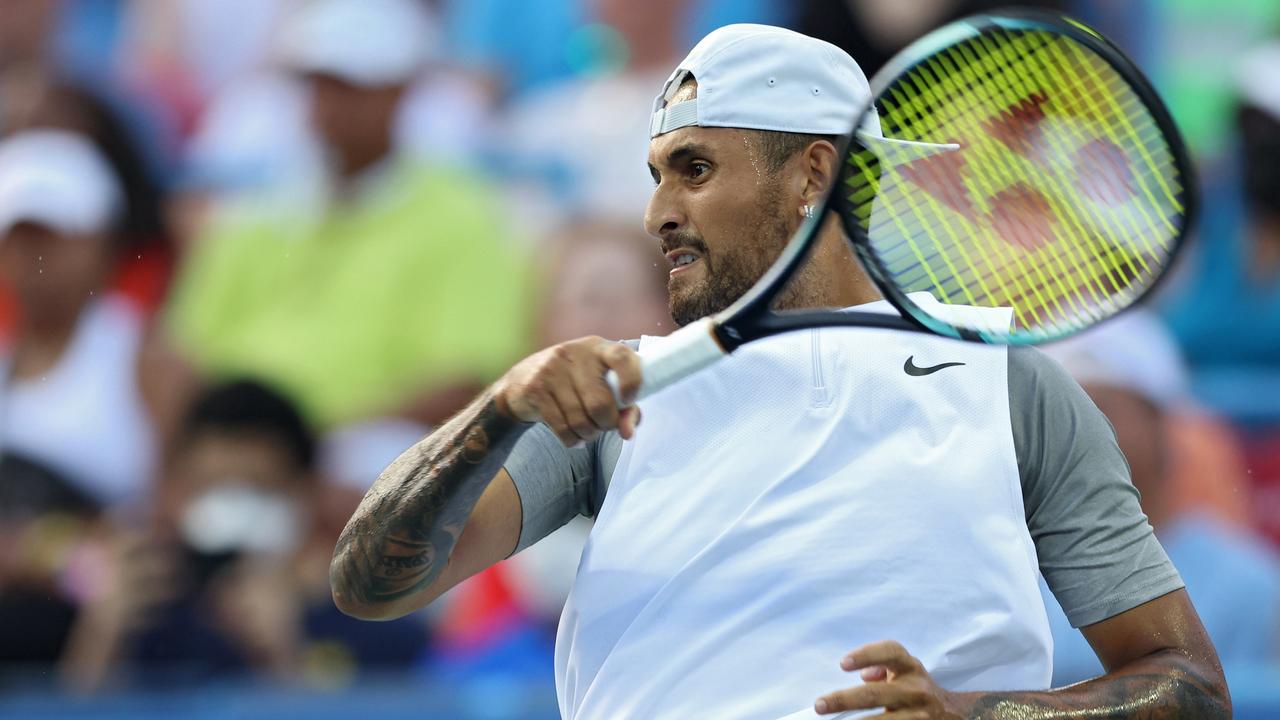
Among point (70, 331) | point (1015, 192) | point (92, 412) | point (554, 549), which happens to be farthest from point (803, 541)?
point (70, 331)

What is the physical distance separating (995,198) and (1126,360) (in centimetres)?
313

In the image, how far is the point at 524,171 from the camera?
6762mm

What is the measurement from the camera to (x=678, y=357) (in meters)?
2.45

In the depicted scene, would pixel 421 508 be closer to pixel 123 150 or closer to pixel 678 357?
pixel 678 357

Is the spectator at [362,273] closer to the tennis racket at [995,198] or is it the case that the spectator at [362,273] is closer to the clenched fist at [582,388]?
the tennis racket at [995,198]

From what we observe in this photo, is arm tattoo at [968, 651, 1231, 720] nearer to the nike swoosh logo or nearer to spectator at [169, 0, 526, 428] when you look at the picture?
the nike swoosh logo

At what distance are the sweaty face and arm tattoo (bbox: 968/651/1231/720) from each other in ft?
2.64

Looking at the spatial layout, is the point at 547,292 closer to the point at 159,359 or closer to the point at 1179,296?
the point at 159,359

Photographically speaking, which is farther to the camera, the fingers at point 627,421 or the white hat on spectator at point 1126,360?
the white hat on spectator at point 1126,360

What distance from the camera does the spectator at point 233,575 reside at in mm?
5535

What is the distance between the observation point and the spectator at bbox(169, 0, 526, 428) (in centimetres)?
617

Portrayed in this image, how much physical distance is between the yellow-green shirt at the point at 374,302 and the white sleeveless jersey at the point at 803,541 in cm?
347

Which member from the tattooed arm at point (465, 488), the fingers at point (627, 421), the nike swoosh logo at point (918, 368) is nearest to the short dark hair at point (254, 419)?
the tattooed arm at point (465, 488)

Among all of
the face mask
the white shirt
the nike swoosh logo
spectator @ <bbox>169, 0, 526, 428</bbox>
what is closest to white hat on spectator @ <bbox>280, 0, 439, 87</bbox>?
spectator @ <bbox>169, 0, 526, 428</bbox>
